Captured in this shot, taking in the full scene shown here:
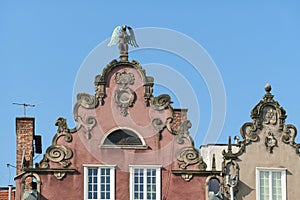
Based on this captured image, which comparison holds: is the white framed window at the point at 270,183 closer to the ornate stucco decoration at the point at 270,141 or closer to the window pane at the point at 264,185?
the window pane at the point at 264,185

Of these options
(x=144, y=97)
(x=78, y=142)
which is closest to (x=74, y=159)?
(x=78, y=142)

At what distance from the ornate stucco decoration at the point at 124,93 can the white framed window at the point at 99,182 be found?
3044 mm

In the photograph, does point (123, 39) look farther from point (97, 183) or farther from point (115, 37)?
point (97, 183)

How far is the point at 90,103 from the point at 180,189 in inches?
246

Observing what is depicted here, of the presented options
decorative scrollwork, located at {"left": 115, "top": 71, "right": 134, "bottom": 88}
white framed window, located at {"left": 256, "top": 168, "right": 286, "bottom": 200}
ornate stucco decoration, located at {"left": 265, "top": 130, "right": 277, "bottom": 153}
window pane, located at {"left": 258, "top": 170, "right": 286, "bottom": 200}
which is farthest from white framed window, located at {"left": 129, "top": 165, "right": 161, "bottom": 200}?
ornate stucco decoration, located at {"left": 265, "top": 130, "right": 277, "bottom": 153}

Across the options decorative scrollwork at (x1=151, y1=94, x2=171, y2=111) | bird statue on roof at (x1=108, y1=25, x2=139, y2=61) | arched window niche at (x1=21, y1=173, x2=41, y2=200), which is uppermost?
bird statue on roof at (x1=108, y1=25, x2=139, y2=61)

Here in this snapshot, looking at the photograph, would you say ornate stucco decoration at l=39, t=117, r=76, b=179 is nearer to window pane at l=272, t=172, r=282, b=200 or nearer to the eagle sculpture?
the eagle sculpture

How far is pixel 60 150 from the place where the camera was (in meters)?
55.3

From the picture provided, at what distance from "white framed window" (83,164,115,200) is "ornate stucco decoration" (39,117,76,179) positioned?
40.9 inches

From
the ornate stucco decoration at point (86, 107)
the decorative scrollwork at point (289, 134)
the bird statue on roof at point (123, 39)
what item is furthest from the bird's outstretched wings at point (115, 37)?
the decorative scrollwork at point (289, 134)

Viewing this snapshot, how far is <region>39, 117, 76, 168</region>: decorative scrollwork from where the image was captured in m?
55.2

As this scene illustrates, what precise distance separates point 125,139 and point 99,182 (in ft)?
8.55

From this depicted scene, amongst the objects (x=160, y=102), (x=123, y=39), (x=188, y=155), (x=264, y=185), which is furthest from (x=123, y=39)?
(x=264, y=185)

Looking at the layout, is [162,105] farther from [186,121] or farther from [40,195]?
[40,195]
